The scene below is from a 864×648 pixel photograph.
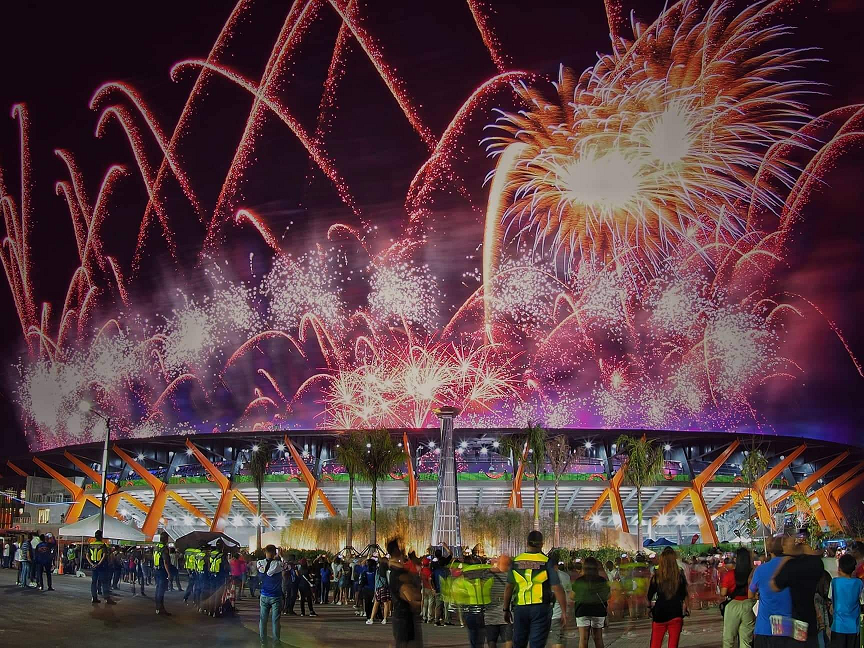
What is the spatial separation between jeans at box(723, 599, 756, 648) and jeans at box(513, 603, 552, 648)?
81.7 inches

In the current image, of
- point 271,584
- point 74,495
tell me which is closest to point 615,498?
point 74,495

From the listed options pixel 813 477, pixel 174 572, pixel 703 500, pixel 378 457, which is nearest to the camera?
pixel 174 572

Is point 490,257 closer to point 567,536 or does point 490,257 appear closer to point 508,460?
point 508,460

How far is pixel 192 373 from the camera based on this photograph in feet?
280

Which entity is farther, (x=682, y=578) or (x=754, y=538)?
(x=754, y=538)

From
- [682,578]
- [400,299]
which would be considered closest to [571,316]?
[400,299]

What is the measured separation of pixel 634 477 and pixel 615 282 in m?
22.3

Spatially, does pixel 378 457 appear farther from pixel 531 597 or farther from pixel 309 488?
pixel 531 597

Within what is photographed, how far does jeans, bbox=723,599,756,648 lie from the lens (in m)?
10.4

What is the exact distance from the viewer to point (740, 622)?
1041 cm

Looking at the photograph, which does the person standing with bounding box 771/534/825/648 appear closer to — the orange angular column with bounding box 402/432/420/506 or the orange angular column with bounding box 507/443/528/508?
the orange angular column with bounding box 507/443/528/508

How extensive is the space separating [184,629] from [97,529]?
22.3 m

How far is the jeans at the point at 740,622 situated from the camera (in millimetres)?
10375

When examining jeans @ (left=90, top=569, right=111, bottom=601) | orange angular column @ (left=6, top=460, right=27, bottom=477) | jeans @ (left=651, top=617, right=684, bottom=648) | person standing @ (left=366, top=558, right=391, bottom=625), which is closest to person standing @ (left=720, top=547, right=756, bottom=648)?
jeans @ (left=651, top=617, right=684, bottom=648)
